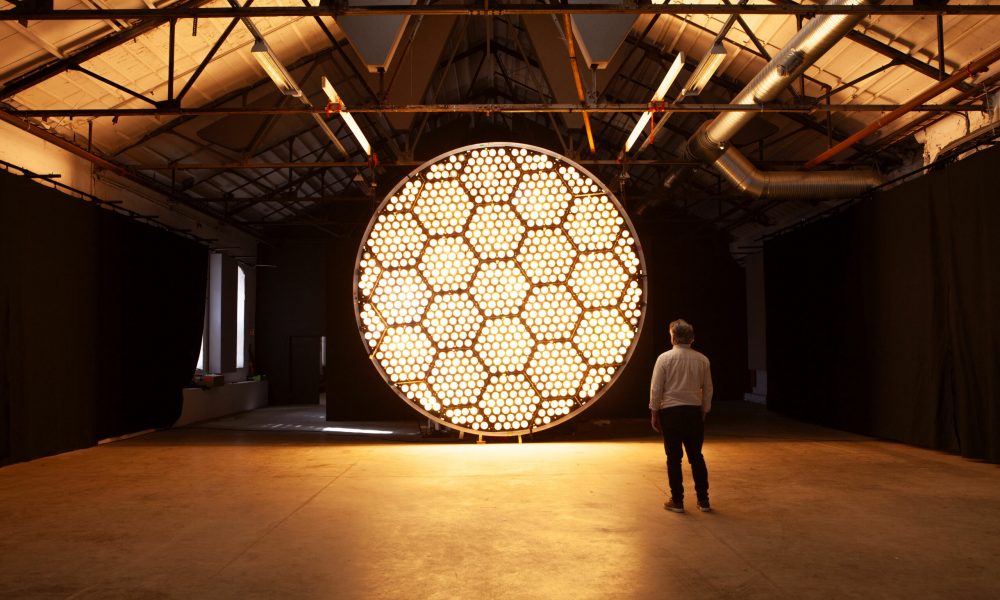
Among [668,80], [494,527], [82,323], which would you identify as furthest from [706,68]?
[82,323]

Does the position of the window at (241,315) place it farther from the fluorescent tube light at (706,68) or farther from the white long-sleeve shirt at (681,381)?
the white long-sleeve shirt at (681,381)

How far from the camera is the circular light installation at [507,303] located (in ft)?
26.2

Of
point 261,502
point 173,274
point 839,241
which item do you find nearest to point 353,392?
point 173,274

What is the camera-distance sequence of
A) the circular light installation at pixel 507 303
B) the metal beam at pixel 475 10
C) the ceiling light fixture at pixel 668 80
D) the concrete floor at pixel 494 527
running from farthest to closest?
the circular light installation at pixel 507 303 → the ceiling light fixture at pixel 668 80 → the metal beam at pixel 475 10 → the concrete floor at pixel 494 527

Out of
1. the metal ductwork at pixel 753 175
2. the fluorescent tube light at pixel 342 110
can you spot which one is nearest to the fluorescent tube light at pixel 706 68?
the metal ductwork at pixel 753 175

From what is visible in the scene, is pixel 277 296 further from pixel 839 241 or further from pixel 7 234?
pixel 839 241

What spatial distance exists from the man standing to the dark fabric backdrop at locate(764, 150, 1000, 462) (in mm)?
4076

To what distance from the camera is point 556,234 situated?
8.14 m

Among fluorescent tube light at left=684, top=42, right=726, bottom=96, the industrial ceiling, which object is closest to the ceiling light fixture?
the industrial ceiling

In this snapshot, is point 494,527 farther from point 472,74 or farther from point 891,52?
point 472,74

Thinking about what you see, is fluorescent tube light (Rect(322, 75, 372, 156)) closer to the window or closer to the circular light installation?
the circular light installation

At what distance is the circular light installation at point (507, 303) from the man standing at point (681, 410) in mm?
2609

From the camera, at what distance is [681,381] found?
17.2 ft

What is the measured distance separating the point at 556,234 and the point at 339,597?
17.6 ft
